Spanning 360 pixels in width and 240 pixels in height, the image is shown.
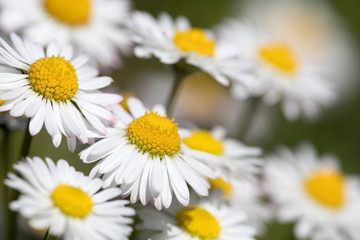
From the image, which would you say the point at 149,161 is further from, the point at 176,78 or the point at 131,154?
the point at 176,78

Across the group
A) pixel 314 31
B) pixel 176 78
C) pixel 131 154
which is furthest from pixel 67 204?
pixel 314 31

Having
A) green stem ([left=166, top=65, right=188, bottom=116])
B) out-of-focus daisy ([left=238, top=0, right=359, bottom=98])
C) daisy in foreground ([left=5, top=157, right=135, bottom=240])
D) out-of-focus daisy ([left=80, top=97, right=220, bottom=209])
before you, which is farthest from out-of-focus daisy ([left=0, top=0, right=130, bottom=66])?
out-of-focus daisy ([left=238, top=0, right=359, bottom=98])

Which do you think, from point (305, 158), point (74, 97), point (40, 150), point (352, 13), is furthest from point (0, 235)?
point (352, 13)

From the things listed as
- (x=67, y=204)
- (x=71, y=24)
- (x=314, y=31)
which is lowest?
(x=67, y=204)

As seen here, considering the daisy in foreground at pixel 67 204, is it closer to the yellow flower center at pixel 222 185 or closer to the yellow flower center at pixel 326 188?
the yellow flower center at pixel 222 185

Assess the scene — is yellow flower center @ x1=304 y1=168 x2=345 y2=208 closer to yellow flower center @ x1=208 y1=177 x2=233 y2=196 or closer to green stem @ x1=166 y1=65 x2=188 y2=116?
yellow flower center @ x1=208 y1=177 x2=233 y2=196

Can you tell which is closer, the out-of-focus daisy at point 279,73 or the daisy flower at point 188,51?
the daisy flower at point 188,51

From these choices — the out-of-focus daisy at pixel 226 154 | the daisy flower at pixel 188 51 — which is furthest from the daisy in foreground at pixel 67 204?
the daisy flower at pixel 188 51
